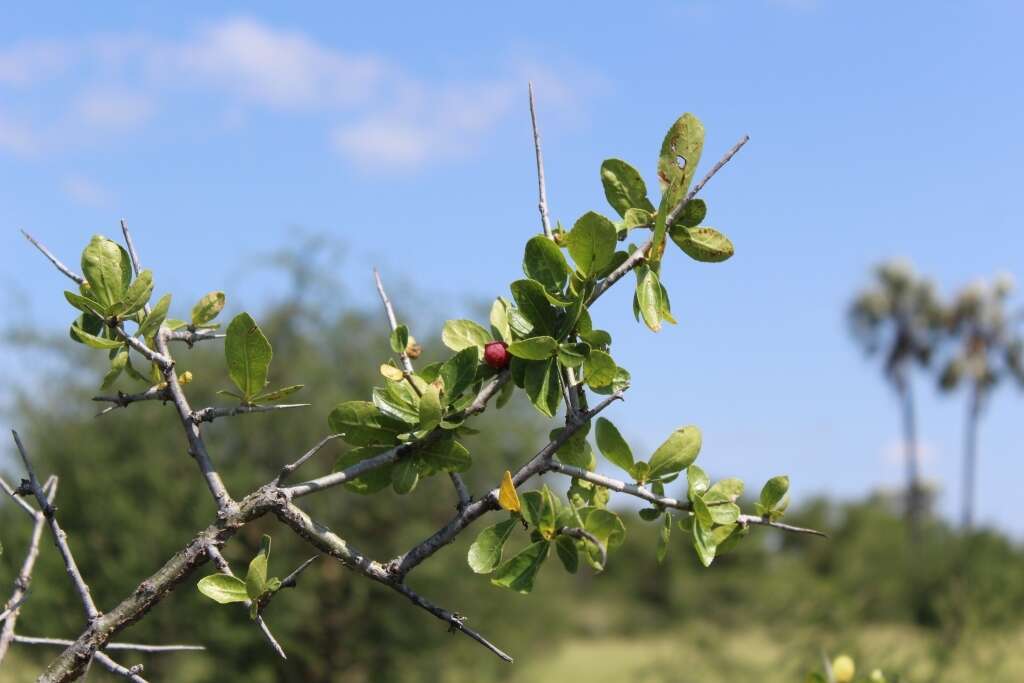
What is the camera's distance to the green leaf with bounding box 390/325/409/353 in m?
1.27

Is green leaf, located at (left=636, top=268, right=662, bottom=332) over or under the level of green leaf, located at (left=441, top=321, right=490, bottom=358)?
over

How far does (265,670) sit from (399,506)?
74.8 inches

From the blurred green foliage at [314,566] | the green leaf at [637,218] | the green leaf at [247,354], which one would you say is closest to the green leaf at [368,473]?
the green leaf at [247,354]

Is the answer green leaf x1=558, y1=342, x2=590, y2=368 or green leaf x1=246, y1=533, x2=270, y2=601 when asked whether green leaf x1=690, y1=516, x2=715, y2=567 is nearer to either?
green leaf x1=558, y1=342, x2=590, y2=368

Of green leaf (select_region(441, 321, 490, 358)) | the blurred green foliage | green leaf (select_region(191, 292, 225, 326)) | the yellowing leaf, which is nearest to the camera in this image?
the yellowing leaf

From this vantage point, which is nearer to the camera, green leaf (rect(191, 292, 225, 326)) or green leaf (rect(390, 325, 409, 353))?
green leaf (rect(390, 325, 409, 353))

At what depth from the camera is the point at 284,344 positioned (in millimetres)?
10586

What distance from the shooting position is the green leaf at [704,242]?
3.91 ft

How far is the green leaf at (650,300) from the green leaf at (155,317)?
0.53m

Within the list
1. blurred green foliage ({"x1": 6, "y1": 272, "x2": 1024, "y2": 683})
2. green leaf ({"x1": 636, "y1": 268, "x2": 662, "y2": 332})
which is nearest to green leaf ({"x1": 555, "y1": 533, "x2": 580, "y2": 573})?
green leaf ({"x1": 636, "y1": 268, "x2": 662, "y2": 332})

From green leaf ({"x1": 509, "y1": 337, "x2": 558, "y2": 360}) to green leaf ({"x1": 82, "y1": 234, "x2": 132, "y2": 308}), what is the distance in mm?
456

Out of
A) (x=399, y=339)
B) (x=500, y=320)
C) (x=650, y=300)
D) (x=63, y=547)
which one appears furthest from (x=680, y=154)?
(x=63, y=547)

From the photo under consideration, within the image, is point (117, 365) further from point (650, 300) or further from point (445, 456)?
point (650, 300)

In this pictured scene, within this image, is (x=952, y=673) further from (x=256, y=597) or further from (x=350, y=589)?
(x=256, y=597)
